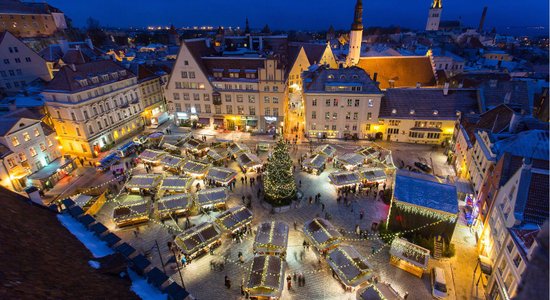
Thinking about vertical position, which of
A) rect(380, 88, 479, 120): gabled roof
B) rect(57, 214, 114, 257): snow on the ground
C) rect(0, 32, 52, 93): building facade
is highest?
rect(0, 32, 52, 93): building facade

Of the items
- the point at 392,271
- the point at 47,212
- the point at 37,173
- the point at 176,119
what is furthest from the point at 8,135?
the point at 392,271

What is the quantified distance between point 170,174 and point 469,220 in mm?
39451

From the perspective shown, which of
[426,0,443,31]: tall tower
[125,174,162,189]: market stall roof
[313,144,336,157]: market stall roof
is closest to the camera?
[125,174,162,189]: market stall roof

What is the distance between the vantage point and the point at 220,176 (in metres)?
37.7

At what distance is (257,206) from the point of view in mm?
34281

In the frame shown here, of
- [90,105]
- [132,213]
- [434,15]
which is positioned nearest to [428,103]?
[132,213]

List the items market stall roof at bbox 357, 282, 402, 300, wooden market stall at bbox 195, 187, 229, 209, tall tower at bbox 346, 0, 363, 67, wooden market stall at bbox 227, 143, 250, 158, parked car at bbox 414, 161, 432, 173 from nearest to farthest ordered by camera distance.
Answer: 1. market stall roof at bbox 357, 282, 402, 300
2. wooden market stall at bbox 195, 187, 229, 209
3. parked car at bbox 414, 161, 432, 173
4. wooden market stall at bbox 227, 143, 250, 158
5. tall tower at bbox 346, 0, 363, 67

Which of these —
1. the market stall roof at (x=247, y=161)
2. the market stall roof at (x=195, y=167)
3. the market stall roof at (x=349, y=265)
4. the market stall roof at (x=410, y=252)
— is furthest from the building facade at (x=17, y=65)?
the market stall roof at (x=410, y=252)

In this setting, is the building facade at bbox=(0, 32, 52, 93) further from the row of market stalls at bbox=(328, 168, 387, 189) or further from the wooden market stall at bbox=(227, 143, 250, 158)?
the row of market stalls at bbox=(328, 168, 387, 189)

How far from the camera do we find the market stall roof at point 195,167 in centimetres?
3906

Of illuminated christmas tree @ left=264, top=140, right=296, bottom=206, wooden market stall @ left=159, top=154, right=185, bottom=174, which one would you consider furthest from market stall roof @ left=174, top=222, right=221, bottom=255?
wooden market stall @ left=159, top=154, right=185, bottom=174

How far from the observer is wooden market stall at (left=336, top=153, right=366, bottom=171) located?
4009 cm

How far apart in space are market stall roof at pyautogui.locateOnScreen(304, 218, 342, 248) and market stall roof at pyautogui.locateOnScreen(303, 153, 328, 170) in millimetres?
12149

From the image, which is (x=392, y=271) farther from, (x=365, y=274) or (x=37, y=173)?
(x=37, y=173)
